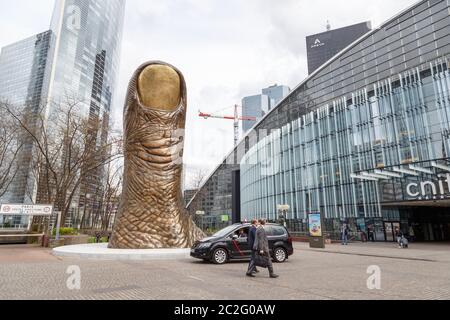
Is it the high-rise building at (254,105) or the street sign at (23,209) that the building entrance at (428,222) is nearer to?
the street sign at (23,209)

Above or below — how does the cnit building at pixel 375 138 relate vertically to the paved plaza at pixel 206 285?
above

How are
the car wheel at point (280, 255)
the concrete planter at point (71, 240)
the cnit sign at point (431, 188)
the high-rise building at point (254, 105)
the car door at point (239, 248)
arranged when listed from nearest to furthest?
1. the car door at point (239, 248)
2. the car wheel at point (280, 255)
3. the concrete planter at point (71, 240)
4. the cnit sign at point (431, 188)
5. the high-rise building at point (254, 105)

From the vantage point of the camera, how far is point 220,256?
11.4m

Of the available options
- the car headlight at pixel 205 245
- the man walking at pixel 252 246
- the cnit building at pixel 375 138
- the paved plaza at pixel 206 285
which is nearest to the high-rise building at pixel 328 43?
the cnit building at pixel 375 138

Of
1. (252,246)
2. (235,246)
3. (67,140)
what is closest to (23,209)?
(67,140)

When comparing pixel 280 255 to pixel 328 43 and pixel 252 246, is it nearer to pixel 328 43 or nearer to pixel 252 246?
pixel 252 246

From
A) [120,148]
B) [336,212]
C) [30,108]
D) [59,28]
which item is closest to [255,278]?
[120,148]

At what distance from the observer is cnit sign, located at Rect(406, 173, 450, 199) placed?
21.7m

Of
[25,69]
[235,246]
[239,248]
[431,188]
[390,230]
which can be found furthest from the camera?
[25,69]

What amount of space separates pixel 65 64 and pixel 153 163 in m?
43.0

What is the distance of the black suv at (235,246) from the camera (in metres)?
11.2

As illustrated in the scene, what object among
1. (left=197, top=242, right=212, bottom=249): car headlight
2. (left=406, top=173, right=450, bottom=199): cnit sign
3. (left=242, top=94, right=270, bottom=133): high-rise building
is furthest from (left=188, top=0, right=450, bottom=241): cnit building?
(left=242, top=94, right=270, bottom=133): high-rise building

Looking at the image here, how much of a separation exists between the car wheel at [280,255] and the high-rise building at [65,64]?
17.6m
